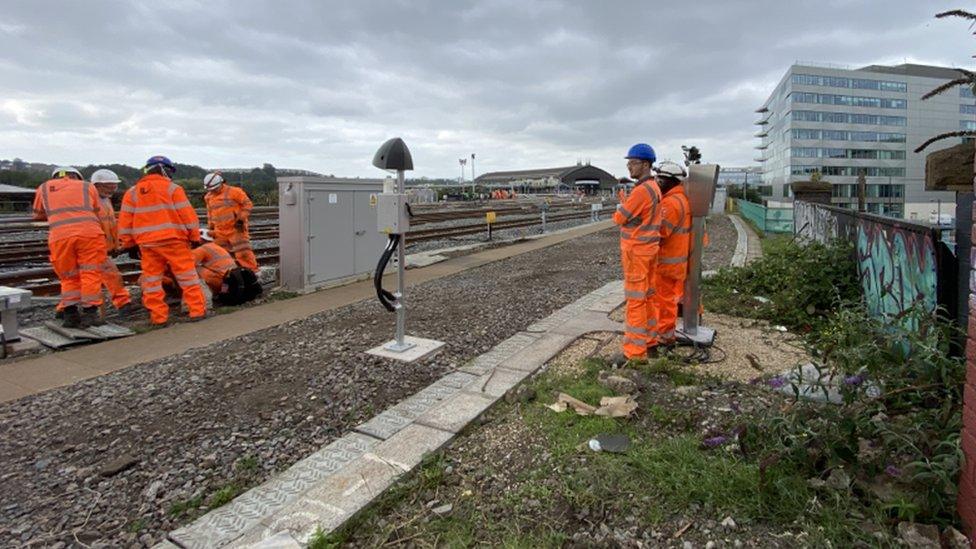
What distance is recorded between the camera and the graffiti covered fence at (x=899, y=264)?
15.0 ft

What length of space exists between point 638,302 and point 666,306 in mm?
690

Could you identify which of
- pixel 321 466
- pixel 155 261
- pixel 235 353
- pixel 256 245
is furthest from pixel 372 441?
pixel 256 245

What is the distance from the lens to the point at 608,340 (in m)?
6.30

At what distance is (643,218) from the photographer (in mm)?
5297

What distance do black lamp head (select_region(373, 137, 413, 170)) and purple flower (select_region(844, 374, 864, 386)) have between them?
420 cm

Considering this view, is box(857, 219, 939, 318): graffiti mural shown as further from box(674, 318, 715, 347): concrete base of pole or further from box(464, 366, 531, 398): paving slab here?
box(464, 366, 531, 398): paving slab

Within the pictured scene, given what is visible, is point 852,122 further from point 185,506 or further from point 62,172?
point 185,506

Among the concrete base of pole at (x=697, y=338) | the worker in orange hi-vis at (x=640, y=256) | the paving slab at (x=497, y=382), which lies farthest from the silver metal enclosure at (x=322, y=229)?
the concrete base of pole at (x=697, y=338)

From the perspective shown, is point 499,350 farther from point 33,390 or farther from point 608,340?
point 33,390

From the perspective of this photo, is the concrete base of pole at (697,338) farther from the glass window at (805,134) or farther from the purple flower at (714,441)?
the glass window at (805,134)

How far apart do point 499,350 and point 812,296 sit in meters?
4.06

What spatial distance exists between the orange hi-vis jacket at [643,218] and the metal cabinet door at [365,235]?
→ 632 centimetres

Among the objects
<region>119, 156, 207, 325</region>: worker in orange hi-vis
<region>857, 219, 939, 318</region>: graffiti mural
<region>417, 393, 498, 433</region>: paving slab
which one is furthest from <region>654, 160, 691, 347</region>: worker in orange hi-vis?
<region>119, 156, 207, 325</region>: worker in orange hi-vis

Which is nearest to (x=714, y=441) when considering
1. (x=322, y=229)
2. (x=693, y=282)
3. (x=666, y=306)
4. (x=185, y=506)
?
(x=666, y=306)
